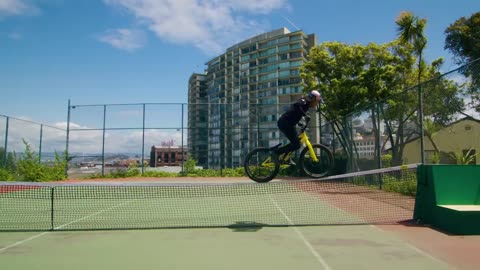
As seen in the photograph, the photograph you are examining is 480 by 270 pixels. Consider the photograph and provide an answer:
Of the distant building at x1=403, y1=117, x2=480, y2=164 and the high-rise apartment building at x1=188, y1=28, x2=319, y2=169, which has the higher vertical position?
the high-rise apartment building at x1=188, y1=28, x2=319, y2=169

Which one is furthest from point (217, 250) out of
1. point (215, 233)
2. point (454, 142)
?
point (454, 142)

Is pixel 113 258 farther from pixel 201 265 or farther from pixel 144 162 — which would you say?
pixel 144 162

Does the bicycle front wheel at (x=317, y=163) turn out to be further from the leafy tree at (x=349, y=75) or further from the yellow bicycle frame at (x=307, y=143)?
the leafy tree at (x=349, y=75)

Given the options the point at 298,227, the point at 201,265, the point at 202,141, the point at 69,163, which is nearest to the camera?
the point at 201,265

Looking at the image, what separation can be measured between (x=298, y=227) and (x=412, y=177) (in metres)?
6.73

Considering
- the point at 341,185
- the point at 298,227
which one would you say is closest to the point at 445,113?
the point at 298,227

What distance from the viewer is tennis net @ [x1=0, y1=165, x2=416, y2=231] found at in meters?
9.80

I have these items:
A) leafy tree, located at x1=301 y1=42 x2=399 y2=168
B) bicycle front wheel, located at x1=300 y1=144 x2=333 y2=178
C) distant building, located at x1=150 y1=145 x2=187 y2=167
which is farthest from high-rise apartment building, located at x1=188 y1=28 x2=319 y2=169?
bicycle front wheel, located at x1=300 y1=144 x2=333 y2=178

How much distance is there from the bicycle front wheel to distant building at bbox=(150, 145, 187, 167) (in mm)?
19518

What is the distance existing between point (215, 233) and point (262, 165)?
1.76 meters

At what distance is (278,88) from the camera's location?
369ft

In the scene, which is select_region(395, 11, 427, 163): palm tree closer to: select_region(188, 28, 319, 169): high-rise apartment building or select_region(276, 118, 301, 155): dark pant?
select_region(276, 118, 301, 155): dark pant

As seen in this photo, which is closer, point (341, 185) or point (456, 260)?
point (456, 260)

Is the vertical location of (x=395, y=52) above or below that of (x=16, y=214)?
above
